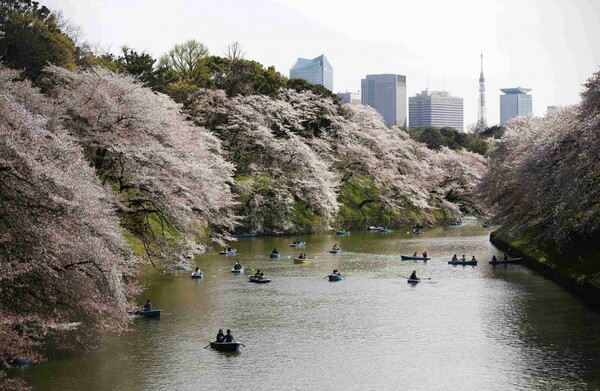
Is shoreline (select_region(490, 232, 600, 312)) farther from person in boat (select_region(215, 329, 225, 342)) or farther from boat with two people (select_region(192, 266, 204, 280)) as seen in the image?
boat with two people (select_region(192, 266, 204, 280))

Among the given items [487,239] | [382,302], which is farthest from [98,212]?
[487,239]

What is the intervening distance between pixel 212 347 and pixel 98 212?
711cm

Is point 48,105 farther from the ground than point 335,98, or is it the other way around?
point 335,98

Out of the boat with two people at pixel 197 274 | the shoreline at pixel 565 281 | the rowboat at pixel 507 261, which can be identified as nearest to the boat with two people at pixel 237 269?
the boat with two people at pixel 197 274

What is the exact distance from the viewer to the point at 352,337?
32.0 metres

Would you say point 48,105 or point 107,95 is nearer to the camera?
point 48,105

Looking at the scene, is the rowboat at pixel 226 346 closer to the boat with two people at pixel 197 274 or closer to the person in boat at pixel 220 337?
the person in boat at pixel 220 337

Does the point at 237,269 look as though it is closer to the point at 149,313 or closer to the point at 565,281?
the point at 149,313

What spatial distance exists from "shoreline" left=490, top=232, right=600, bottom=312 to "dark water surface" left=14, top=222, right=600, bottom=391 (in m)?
0.72

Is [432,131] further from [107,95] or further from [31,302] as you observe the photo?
[31,302]

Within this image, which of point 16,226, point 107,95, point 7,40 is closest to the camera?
point 16,226

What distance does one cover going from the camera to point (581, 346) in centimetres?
3025

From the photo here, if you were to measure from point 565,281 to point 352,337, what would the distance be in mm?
18228

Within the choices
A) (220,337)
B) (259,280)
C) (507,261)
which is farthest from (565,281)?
(220,337)
